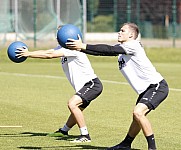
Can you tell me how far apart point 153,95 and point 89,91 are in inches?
67.9

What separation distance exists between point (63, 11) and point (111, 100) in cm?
2176

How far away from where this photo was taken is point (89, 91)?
12.7m

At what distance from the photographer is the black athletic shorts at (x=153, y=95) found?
11227 mm

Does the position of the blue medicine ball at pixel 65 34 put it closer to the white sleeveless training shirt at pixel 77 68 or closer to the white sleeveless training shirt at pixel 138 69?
the white sleeveless training shirt at pixel 138 69

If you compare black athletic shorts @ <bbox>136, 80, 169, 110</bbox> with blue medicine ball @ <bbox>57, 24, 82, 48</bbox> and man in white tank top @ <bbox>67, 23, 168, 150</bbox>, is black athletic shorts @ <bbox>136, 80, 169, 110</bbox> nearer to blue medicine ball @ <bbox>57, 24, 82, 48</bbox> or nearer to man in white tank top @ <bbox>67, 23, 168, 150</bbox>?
man in white tank top @ <bbox>67, 23, 168, 150</bbox>

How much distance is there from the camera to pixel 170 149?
1182cm

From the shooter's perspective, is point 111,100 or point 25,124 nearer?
point 25,124

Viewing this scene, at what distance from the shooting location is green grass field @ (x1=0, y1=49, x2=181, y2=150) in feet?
41.4

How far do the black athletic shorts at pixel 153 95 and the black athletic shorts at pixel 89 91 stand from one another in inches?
58.9

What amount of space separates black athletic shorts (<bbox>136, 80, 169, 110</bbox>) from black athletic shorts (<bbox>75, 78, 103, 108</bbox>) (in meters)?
1.50

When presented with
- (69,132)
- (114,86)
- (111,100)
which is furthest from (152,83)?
(114,86)

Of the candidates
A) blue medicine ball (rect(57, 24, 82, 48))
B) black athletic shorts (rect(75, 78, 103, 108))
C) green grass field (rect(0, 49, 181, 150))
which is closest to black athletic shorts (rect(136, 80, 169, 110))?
green grass field (rect(0, 49, 181, 150))

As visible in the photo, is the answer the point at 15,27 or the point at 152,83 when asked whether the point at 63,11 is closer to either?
the point at 15,27

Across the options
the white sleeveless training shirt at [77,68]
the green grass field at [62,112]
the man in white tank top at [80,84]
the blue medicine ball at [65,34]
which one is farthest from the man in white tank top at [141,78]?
the white sleeveless training shirt at [77,68]
